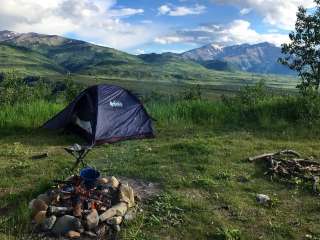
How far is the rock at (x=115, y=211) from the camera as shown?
7537mm

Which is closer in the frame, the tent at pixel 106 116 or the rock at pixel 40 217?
the rock at pixel 40 217

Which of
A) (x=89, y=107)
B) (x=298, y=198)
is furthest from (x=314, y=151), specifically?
(x=89, y=107)

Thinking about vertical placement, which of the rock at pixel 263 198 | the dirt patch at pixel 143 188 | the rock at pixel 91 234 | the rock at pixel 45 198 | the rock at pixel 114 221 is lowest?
the rock at pixel 91 234

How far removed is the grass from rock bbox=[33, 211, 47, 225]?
16 cm

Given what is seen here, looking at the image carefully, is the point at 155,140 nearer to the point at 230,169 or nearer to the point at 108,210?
the point at 230,169

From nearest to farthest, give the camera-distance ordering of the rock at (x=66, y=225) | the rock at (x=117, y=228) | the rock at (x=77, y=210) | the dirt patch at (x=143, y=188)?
1. the rock at (x=66, y=225)
2. the rock at (x=117, y=228)
3. the rock at (x=77, y=210)
4. the dirt patch at (x=143, y=188)

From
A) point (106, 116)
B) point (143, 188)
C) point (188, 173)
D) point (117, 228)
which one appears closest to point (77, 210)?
point (117, 228)

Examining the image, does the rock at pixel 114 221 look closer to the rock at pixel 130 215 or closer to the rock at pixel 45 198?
the rock at pixel 130 215

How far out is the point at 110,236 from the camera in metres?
7.30

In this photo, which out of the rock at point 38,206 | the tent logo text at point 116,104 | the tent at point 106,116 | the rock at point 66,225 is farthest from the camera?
the tent logo text at point 116,104

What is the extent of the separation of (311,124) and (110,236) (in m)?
10.2

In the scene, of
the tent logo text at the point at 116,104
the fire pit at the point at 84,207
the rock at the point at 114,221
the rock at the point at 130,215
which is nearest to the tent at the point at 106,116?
the tent logo text at the point at 116,104

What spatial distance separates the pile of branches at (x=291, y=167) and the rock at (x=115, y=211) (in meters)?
3.85

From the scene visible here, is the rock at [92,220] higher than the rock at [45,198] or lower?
lower
